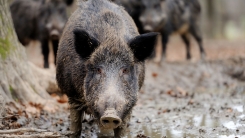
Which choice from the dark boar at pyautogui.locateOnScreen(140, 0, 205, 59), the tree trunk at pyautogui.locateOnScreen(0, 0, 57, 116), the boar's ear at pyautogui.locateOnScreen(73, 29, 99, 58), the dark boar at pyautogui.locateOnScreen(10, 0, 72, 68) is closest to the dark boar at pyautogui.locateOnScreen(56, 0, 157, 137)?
the boar's ear at pyautogui.locateOnScreen(73, 29, 99, 58)

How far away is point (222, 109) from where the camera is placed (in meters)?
7.19

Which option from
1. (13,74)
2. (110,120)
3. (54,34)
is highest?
(54,34)

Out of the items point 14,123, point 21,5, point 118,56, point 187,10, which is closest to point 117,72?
point 118,56

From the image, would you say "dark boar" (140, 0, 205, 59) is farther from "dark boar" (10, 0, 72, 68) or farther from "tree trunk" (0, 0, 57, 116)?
"tree trunk" (0, 0, 57, 116)

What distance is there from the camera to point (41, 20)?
12.3 meters

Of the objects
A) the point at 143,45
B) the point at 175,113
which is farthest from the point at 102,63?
the point at 175,113

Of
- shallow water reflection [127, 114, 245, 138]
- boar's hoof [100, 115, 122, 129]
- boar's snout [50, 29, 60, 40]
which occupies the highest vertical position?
boar's snout [50, 29, 60, 40]

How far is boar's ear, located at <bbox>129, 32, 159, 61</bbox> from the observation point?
4.89 metres

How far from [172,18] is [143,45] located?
407 inches

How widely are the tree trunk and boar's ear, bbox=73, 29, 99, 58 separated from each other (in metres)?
1.43

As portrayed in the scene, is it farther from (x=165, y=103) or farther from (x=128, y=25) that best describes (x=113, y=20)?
(x=165, y=103)

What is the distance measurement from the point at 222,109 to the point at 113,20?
272 cm

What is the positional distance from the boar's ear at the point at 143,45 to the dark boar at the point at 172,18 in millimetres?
7415

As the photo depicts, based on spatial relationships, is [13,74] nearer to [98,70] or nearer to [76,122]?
[76,122]
